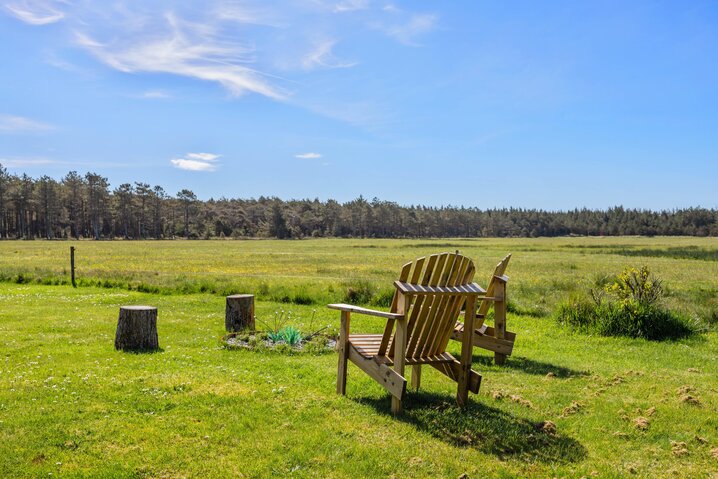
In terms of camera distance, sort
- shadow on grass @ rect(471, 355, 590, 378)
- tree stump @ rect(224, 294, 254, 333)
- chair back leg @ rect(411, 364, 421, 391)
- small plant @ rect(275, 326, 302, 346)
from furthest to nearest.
Result: tree stump @ rect(224, 294, 254, 333) < small plant @ rect(275, 326, 302, 346) < shadow on grass @ rect(471, 355, 590, 378) < chair back leg @ rect(411, 364, 421, 391)

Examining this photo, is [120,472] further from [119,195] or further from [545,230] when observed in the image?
[545,230]

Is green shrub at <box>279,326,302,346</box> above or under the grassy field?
above

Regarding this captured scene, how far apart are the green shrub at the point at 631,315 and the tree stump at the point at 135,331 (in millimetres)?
8593

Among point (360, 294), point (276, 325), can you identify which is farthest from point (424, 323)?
point (360, 294)

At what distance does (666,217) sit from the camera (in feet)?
546

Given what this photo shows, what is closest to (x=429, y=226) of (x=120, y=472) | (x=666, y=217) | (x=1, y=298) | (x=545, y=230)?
(x=545, y=230)

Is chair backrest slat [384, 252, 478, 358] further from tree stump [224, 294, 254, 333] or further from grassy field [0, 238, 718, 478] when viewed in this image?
tree stump [224, 294, 254, 333]

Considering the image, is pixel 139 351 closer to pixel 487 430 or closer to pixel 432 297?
pixel 432 297

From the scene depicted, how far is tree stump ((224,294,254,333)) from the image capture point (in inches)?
415

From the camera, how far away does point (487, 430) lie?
5117 millimetres

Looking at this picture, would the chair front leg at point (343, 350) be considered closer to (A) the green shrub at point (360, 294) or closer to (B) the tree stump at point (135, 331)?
(B) the tree stump at point (135, 331)

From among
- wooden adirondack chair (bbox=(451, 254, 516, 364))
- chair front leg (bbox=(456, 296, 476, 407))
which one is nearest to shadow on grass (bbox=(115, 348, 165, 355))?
wooden adirondack chair (bbox=(451, 254, 516, 364))

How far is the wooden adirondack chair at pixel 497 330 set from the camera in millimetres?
7969

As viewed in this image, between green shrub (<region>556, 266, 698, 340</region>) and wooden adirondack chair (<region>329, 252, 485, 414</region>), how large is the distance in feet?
21.4
